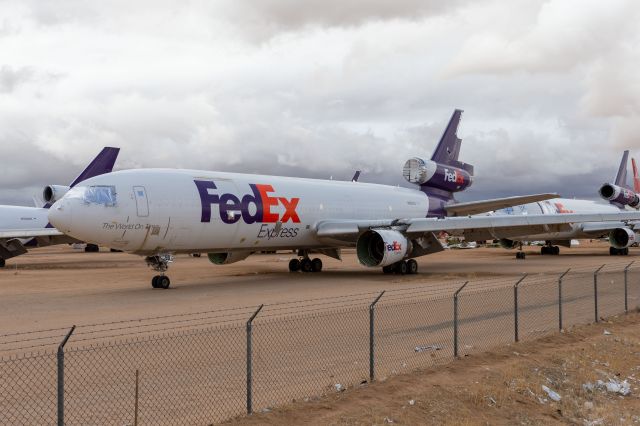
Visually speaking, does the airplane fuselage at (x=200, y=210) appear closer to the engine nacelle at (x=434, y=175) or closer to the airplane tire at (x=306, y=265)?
the airplane tire at (x=306, y=265)

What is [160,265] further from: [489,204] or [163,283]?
[489,204]

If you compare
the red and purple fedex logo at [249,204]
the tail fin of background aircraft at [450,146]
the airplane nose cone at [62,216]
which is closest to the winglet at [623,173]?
→ the tail fin of background aircraft at [450,146]

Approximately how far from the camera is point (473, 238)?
31250 millimetres

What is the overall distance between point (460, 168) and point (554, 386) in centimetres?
2884

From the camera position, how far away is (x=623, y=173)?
5803 centimetres

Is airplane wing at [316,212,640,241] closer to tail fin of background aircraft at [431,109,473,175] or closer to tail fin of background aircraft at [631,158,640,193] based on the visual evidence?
tail fin of background aircraft at [431,109,473,175]

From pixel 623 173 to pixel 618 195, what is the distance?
553cm

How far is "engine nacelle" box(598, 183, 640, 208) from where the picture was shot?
53062 millimetres

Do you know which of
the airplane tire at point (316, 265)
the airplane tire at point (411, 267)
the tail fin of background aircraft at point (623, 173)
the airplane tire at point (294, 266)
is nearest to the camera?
the airplane tire at point (411, 267)

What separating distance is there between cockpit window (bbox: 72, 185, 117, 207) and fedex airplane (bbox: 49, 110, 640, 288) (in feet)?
0.10

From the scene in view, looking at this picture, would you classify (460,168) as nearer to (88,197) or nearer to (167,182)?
(167,182)

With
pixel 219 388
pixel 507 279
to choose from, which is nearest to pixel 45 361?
pixel 219 388

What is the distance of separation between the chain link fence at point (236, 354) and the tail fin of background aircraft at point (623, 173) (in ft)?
137

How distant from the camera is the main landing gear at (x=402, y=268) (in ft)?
98.4
